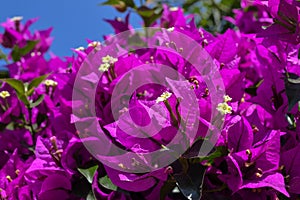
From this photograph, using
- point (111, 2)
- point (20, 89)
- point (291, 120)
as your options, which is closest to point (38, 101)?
point (20, 89)

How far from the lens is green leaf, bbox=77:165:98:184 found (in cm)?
85

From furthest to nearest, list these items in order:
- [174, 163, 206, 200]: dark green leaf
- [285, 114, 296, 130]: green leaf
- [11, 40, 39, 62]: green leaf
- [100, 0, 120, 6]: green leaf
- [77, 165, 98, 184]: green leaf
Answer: [11, 40, 39, 62]: green leaf
[100, 0, 120, 6]: green leaf
[285, 114, 296, 130]: green leaf
[77, 165, 98, 184]: green leaf
[174, 163, 206, 200]: dark green leaf

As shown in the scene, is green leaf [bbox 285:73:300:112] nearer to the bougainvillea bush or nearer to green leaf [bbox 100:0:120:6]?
the bougainvillea bush

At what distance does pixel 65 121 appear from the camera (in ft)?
3.43

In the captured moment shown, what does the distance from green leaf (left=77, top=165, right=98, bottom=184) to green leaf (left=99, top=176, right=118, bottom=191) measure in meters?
0.03

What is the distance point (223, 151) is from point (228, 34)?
0.30 m

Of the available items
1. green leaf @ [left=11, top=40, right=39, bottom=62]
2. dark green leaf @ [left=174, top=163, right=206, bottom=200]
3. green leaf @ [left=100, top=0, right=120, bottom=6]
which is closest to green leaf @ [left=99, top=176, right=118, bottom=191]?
dark green leaf @ [left=174, top=163, right=206, bottom=200]

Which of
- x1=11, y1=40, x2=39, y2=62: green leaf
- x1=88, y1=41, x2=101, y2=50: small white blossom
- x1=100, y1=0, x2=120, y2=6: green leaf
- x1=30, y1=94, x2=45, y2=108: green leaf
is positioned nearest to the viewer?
x1=88, y1=41, x2=101, y2=50: small white blossom

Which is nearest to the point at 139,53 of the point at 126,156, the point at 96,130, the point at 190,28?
the point at 190,28

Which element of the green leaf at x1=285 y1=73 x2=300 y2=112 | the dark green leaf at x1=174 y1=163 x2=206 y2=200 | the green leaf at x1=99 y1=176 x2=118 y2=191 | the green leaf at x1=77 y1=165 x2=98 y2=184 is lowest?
the green leaf at x1=99 y1=176 x2=118 y2=191

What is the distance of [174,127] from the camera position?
79 cm

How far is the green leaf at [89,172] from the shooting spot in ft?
2.80

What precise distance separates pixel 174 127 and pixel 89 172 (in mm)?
195

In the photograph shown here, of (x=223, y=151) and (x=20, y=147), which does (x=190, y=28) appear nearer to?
(x=223, y=151)
